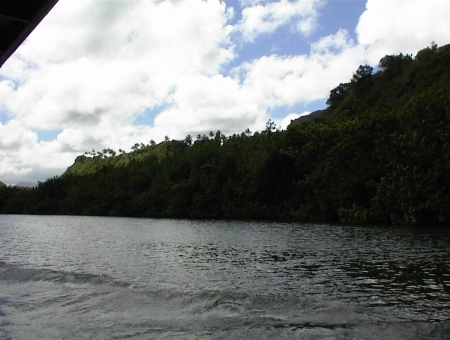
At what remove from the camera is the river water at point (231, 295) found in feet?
29.0

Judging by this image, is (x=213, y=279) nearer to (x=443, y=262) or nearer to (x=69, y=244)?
(x=443, y=262)

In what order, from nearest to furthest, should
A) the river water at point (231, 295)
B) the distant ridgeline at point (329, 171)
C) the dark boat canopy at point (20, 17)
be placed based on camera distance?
the dark boat canopy at point (20, 17), the river water at point (231, 295), the distant ridgeline at point (329, 171)

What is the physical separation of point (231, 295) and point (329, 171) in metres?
43.9

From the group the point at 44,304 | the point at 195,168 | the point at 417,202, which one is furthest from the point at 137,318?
the point at 195,168

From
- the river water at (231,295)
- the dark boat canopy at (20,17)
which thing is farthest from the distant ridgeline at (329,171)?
the dark boat canopy at (20,17)

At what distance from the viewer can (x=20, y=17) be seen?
328 inches

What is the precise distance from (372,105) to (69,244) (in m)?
101

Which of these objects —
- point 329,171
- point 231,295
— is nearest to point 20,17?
point 231,295

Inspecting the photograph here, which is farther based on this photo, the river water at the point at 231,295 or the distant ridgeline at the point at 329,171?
the distant ridgeline at the point at 329,171

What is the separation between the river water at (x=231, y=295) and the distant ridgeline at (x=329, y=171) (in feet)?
69.2

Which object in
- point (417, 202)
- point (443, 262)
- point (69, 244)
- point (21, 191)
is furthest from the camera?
point (21, 191)

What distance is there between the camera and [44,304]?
11391 mm

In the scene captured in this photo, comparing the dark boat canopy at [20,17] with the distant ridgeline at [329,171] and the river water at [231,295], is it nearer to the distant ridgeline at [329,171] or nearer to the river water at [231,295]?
the river water at [231,295]

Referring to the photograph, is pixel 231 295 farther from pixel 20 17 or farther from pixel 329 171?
pixel 329 171
